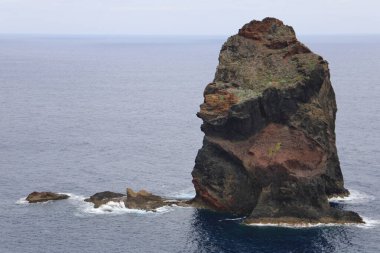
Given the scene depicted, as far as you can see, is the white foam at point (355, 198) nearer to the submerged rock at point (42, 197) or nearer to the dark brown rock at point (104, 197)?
the dark brown rock at point (104, 197)

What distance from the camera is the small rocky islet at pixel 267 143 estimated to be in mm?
108625

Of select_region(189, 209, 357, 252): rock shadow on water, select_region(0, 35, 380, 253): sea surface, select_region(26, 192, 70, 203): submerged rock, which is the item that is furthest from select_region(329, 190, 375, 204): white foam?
select_region(26, 192, 70, 203): submerged rock

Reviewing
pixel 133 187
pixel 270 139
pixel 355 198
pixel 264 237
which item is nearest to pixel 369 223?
pixel 355 198

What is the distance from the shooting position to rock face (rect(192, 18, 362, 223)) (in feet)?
356

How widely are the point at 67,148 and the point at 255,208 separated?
68261 millimetres

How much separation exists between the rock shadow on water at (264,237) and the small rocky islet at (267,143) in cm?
311

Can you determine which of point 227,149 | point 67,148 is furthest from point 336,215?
point 67,148

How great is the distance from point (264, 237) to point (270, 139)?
18883mm

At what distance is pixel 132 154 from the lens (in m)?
159

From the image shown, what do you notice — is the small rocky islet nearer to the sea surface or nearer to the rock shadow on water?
the rock shadow on water

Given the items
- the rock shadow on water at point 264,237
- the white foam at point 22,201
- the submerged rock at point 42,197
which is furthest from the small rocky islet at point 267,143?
the rock shadow on water at point 264,237

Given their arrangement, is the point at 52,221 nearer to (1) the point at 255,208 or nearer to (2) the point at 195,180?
(2) the point at 195,180

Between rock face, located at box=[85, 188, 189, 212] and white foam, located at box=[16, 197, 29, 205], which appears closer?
rock face, located at box=[85, 188, 189, 212]

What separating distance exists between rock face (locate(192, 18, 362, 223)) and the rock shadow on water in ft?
11.0
